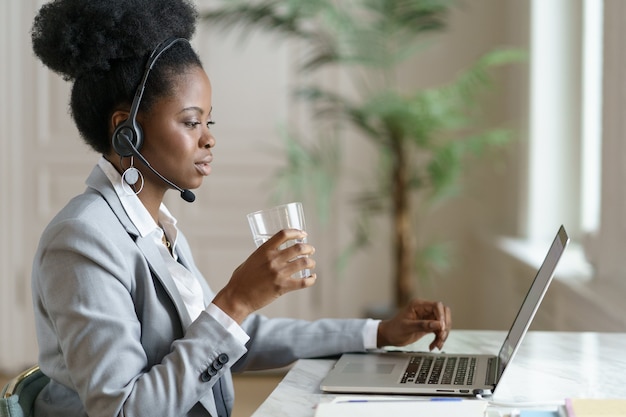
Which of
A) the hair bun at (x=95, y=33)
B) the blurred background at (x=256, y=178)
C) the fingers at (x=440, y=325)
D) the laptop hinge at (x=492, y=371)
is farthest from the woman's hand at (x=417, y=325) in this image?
the blurred background at (x=256, y=178)

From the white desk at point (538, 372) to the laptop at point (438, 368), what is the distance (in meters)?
0.03

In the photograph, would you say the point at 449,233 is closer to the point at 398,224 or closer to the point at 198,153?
the point at 398,224

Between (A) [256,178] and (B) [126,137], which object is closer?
(B) [126,137]

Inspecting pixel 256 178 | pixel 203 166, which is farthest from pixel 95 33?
pixel 256 178

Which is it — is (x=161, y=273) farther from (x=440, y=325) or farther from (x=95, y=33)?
(x=440, y=325)

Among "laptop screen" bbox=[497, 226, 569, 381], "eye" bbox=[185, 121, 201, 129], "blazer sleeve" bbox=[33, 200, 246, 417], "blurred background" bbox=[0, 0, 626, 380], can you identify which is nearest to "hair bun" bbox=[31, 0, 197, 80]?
"eye" bbox=[185, 121, 201, 129]

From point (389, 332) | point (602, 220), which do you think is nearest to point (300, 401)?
point (389, 332)

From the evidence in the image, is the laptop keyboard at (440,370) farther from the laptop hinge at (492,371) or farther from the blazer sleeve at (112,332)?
the blazer sleeve at (112,332)

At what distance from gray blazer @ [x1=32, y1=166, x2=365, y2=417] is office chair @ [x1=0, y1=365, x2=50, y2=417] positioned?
0.07 feet

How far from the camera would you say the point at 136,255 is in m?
1.39

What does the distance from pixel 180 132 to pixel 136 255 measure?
0.21m

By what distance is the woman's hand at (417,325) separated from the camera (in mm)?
1617

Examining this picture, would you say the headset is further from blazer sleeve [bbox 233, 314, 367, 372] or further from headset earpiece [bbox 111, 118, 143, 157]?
blazer sleeve [bbox 233, 314, 367, 372]

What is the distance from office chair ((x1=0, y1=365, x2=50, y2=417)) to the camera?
1305 millimetres
